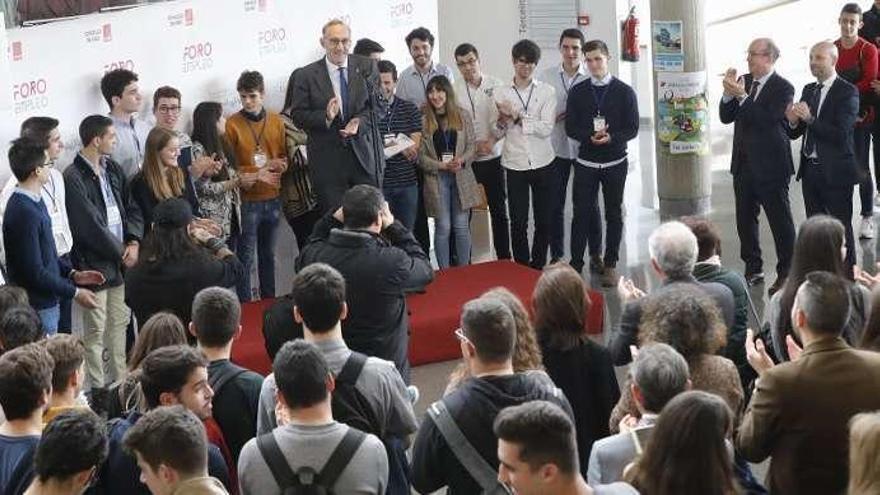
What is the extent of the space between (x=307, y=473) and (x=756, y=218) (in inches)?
254

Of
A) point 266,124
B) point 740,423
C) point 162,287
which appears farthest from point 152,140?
point 740,423

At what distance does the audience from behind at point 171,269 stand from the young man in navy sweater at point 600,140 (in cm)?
377

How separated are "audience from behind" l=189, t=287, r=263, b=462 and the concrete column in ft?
23.2

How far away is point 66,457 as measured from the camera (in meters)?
4.38

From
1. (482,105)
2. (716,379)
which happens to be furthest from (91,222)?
(716,379)

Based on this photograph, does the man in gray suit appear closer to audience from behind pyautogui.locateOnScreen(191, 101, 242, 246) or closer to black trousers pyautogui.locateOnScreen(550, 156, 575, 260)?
audience from behind pyautogui.locateOnScreen(191, 101, 242, 246)

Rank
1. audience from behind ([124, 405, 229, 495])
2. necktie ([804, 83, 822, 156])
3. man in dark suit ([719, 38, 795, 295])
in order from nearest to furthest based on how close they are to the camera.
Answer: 1. audience from behind ([124, 405, 229, 495])
2. man in dark suit ([719, 38, 795, 295])
3. necktie ([804, 83, 822, 156])

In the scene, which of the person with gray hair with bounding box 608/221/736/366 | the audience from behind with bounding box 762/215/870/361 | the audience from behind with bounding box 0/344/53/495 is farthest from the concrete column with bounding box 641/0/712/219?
the audience from behind with bounding box 0/344/53/495

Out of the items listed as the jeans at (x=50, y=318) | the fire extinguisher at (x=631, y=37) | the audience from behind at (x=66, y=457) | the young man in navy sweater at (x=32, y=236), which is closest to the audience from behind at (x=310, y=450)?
the audience from behind at (x=66, y=457)

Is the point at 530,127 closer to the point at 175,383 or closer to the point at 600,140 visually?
the point at 600,140

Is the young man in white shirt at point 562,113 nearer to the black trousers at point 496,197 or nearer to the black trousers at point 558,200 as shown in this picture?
the black trousers at point 558,200

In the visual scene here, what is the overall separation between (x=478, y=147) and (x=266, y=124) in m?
1.57

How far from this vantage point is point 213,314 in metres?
5.55

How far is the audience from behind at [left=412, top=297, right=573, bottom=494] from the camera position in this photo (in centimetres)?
487
